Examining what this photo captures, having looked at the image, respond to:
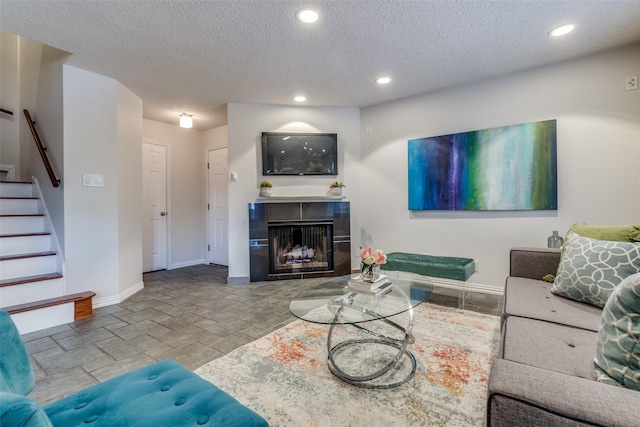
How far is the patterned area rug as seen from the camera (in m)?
1.43

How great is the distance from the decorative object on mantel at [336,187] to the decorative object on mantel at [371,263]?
218cm

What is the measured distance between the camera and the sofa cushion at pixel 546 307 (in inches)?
60.6

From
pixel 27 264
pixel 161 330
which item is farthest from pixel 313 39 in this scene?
pixel 27 264

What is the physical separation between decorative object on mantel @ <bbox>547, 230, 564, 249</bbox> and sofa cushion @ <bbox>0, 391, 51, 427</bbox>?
366 centimetres

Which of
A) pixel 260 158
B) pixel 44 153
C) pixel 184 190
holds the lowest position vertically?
pixel 184 190

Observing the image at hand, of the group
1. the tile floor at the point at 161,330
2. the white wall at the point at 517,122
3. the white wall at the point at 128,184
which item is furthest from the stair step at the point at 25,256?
the white wall at the point at 517,122

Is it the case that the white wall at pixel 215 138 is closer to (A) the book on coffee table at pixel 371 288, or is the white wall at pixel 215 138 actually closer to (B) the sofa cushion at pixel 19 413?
(A) the book on coffee table at pixel 371 288

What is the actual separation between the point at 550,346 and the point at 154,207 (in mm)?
5323

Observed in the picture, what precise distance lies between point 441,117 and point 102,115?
4.00 m

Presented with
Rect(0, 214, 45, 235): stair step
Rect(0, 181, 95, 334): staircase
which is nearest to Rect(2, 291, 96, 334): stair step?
Rect(0, 181, 95, 334): staircase

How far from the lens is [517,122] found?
3236mm

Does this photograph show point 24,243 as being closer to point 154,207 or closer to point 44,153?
point 44,153

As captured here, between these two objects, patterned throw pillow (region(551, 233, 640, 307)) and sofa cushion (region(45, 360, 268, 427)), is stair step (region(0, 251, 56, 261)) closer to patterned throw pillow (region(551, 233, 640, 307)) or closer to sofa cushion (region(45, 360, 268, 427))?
sofa cushion (region(45, 360, 268, 427))

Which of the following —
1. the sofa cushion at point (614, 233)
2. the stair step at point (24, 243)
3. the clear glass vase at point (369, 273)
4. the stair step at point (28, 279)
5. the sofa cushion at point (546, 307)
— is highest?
the sofa cushion at point (614, 233)
